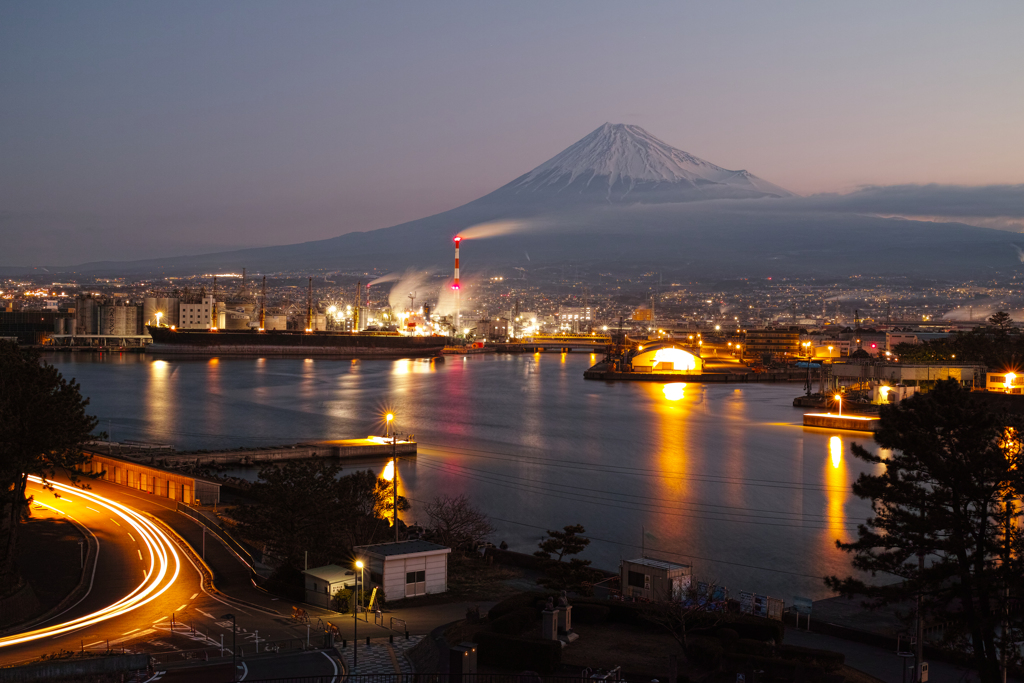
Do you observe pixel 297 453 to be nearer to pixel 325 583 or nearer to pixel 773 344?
pixel 325 583

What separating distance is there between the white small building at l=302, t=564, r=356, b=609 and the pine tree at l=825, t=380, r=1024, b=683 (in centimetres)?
220

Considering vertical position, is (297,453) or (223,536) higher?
(223,536)

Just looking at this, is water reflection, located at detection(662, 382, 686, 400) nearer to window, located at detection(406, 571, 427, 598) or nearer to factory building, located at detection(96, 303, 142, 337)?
window, located at detection(406, 571, 427, 598)

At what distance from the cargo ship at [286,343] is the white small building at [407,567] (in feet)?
102

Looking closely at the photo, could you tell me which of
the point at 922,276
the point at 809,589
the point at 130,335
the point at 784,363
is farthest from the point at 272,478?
the point at 922,276

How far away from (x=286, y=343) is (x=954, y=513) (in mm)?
33896

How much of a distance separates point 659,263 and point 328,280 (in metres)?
35.3

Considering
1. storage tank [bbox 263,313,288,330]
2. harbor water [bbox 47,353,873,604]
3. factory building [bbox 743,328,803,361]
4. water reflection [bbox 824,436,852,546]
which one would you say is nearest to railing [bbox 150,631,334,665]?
harbor water [bbox 47,353,873,604]

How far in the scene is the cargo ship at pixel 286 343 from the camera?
3412 centimetres

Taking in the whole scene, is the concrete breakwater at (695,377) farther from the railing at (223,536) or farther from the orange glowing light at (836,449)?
the railing at (223,536)

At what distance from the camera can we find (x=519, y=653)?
294cm

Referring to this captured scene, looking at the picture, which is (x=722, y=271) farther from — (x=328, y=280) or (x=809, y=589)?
(x=809, y=589)

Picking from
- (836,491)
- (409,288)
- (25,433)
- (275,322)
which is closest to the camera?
(25,433)

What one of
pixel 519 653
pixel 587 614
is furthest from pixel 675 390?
pixel 519 653
